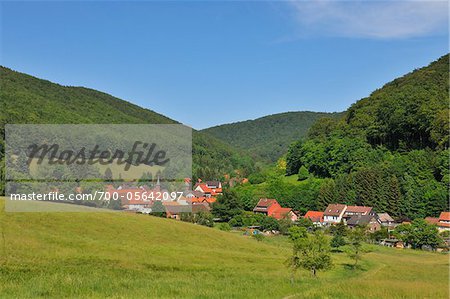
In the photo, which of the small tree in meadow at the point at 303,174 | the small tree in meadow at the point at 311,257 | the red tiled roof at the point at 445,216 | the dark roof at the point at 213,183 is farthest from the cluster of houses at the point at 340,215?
the dark roof at the point at 213,183

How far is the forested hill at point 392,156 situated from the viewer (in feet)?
300

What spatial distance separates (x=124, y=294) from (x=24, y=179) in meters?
58.9

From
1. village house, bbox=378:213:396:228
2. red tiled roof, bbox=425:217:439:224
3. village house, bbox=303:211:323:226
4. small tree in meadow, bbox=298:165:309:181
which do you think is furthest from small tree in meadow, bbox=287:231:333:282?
small tree in meadow, bbox=298:165:309:181

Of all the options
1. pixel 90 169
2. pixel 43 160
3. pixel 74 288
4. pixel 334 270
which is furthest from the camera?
pixel 90 169

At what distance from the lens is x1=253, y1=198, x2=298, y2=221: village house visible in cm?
9435

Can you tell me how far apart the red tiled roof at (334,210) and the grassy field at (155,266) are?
38.5m

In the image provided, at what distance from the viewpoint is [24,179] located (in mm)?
71062

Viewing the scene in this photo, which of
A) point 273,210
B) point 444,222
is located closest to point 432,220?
point 444,222

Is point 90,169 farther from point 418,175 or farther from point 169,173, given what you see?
point 418,175

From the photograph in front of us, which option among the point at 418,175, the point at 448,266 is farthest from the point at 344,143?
the point at 448,266

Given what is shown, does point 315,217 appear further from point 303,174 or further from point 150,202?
point 150,202

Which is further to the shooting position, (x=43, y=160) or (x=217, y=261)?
(x=43, y=160)

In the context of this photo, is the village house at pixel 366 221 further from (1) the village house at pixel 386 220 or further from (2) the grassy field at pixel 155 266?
(2) the grassy field at pixel 155 266

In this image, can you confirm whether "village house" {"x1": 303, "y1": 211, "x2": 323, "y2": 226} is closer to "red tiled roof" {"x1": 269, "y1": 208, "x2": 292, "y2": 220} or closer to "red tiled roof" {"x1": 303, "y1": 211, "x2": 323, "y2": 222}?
"red tiled roof" {"x1": 303, "y1": 211, "x2": 323, "y2": 222}
